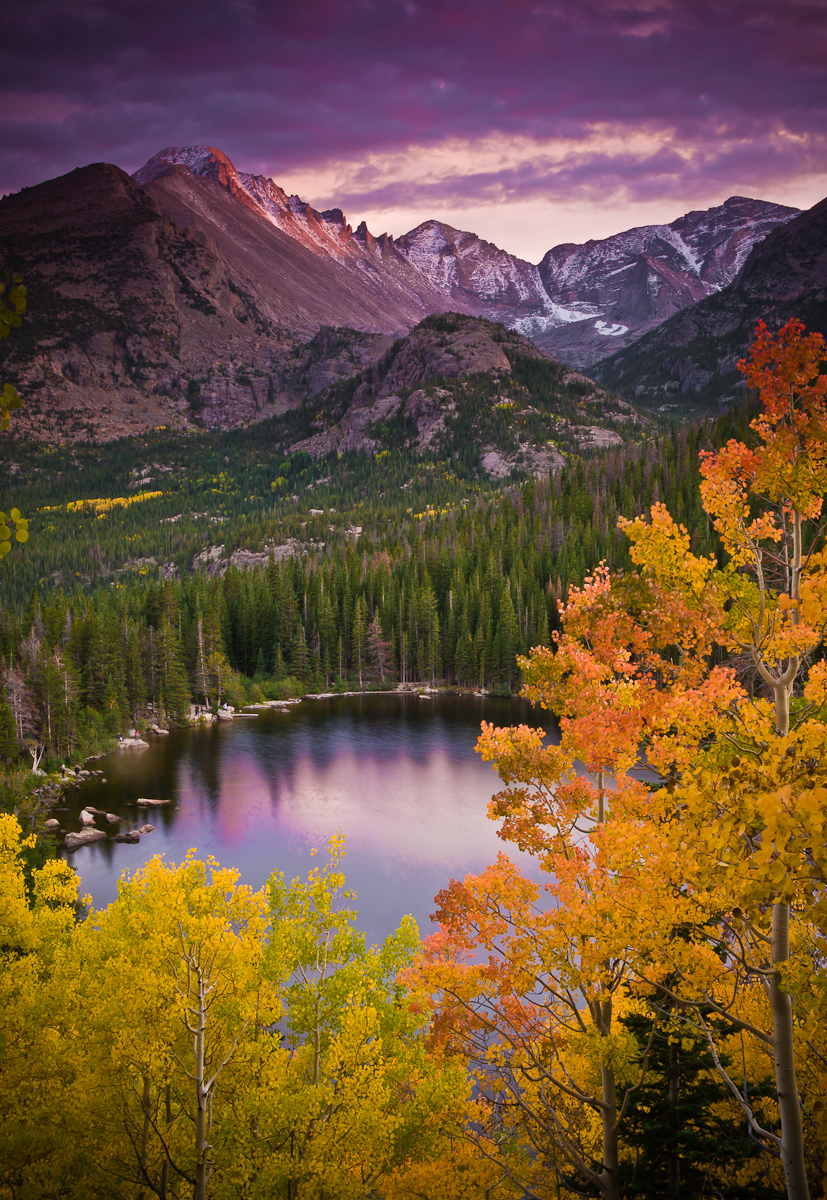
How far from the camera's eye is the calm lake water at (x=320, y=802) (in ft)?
136

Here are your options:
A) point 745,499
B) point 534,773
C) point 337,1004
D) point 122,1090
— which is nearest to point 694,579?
point 745,499

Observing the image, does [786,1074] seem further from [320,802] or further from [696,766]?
[320,802]

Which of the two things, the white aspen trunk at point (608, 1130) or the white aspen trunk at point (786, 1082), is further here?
the white aspen trunk at point (608, 1130)

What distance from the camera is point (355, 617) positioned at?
105812 mm

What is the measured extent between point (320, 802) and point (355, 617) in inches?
2098

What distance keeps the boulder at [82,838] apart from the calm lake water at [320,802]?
679 mm

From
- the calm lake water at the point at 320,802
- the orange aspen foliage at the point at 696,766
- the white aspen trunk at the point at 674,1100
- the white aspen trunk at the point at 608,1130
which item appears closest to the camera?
the orange aspen foliage at the point at 696,766

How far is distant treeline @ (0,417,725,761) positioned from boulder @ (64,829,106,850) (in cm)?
1745

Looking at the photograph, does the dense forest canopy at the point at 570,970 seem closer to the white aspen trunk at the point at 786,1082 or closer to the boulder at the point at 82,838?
the white aspen trunk at the point at 786,1082

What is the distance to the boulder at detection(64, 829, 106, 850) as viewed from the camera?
4244 centimetres

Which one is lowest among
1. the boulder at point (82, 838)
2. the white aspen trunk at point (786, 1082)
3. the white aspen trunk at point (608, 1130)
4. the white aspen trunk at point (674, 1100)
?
the boulder at point (82, 838)

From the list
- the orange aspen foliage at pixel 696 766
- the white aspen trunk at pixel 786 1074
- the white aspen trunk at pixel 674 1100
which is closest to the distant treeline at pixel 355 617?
the white aspen trunk at pixel 674 1100

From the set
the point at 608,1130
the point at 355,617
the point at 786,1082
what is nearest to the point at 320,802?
the point at 608,1130

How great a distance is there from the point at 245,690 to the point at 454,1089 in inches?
3056
